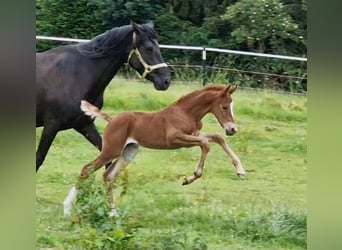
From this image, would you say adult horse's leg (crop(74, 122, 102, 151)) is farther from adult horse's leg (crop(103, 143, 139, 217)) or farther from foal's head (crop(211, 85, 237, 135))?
foal's head (crop(211, 85, 237, 135))

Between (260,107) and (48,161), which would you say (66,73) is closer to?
(48,161)

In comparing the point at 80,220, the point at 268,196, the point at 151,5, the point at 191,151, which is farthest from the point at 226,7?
the point at 80,220

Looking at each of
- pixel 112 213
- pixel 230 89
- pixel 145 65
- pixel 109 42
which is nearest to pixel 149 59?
pixel 145 65

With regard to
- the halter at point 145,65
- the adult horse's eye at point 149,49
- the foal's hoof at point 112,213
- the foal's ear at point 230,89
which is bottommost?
the foal's hoof at point 112,213

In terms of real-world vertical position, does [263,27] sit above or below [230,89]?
above

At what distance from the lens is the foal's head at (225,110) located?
13.3 feet

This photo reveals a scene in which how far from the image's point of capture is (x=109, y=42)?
4055 millimetres

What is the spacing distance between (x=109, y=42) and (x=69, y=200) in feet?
3.30

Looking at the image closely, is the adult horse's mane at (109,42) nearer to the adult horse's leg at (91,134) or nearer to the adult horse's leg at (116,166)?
the adult horse's leg at (91,134)

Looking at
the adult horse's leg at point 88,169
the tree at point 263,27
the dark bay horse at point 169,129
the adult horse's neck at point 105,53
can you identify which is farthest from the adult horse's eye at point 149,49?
the adult horse's leg at point 88,169

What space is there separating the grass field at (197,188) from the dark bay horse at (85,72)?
0.21 feet

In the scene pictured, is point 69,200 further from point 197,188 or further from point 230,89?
point 230,89

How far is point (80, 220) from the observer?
3990mm

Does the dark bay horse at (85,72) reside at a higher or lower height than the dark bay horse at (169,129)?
higher
